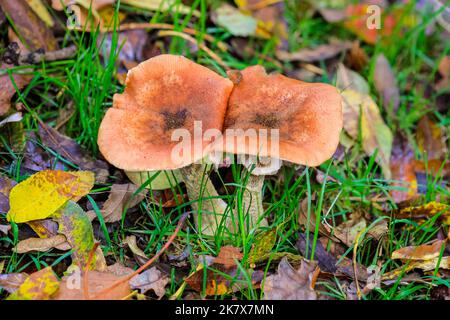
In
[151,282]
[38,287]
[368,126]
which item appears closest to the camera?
[38,287]

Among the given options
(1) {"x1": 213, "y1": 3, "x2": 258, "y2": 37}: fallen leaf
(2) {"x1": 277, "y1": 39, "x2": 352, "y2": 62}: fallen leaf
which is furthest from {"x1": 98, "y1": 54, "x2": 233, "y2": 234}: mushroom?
(2) {"x1": 277, "y1": 39, "x2": 352, "y2": 62}: fallen leaf

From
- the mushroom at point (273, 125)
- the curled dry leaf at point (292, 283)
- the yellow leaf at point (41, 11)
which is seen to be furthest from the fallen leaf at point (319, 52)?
the curled dry leaf at point (292, 283)

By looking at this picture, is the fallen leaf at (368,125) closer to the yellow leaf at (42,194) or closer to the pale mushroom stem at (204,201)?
the pale mushroom stem at (204,201)

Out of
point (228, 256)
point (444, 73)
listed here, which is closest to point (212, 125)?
point (228, 256)

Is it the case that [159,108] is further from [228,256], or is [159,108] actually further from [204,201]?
[228,256]
